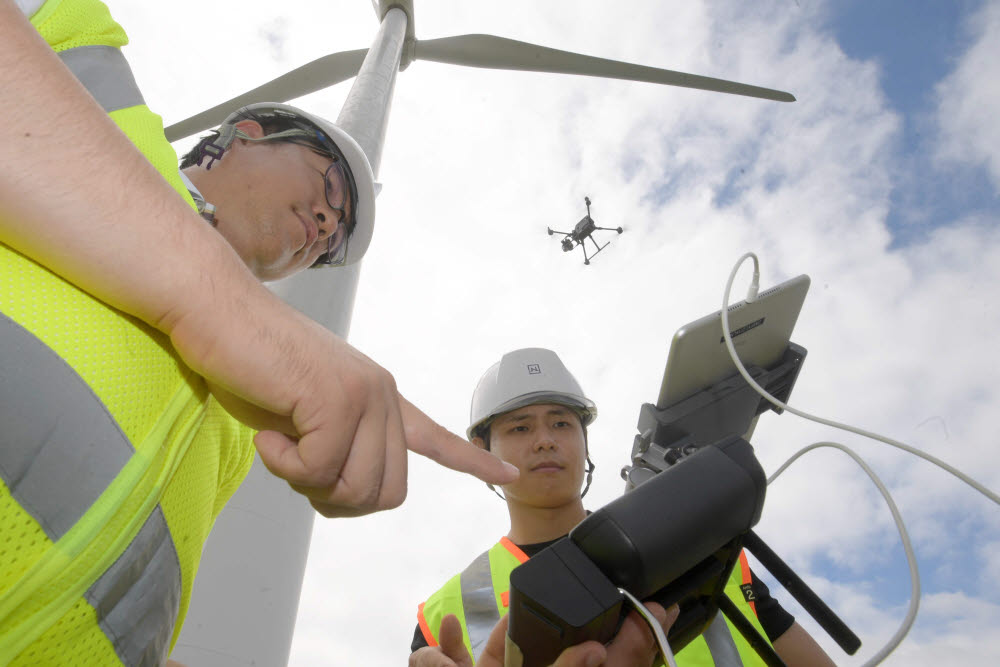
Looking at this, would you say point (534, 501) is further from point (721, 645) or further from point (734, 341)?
point (734, 341)

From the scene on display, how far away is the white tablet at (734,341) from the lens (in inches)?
88.2

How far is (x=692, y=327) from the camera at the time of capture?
2203 mm

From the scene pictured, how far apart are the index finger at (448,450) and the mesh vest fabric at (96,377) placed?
1.07 ft

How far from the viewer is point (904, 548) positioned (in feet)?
3.98

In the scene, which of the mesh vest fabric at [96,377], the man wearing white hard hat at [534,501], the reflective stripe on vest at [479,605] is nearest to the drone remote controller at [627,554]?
the mesh vest fabric at [96,377]

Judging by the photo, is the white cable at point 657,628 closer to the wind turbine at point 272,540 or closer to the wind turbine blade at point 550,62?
the wind turbine at point 272,540

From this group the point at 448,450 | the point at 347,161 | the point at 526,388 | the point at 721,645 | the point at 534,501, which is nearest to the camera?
the point at 448,450

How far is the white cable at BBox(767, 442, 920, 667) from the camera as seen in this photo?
3.64 ft

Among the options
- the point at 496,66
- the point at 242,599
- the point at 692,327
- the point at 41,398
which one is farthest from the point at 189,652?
the point at 496,66

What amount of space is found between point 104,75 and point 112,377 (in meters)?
0.60

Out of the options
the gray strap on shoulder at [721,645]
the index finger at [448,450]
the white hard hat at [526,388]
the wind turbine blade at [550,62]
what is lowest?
the index finger at [448,450]

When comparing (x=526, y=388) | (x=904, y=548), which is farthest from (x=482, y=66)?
(x=904, y=548)

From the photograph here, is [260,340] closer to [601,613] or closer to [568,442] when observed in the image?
[601,613]

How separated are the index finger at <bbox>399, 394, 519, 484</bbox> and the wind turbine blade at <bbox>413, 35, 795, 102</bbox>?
267 inches
